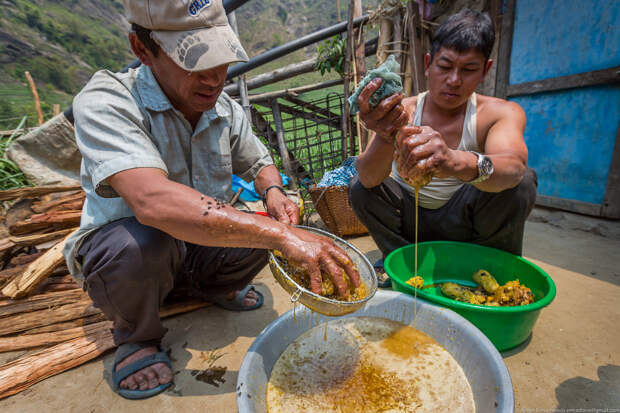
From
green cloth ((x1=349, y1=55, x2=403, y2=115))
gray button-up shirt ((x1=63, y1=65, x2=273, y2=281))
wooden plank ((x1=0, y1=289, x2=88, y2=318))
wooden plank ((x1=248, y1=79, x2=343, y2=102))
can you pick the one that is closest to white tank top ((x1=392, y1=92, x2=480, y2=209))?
green cloth ((x1=349, y1=55, x2=403, y2=115))

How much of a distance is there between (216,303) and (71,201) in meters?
2.14

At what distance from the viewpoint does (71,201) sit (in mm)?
3152

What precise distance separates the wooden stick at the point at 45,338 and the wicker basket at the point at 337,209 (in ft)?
6.74

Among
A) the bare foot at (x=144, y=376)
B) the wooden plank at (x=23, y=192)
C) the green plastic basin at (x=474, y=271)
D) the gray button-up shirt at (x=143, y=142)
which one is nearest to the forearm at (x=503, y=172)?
the green plastic basin at (x=474, y=271)

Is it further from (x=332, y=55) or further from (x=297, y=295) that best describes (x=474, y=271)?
(x=332, y=55)

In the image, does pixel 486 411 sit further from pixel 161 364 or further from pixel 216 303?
pixel 216 303

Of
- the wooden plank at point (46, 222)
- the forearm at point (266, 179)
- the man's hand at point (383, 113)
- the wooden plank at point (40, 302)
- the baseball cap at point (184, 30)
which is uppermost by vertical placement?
the baseball cap at point (184, 30)

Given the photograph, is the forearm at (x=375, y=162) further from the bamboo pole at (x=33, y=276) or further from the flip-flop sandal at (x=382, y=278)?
the bamboo pole at (x=33, y=276)

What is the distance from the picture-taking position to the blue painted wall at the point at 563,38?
2.80 m

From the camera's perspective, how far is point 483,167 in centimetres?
151

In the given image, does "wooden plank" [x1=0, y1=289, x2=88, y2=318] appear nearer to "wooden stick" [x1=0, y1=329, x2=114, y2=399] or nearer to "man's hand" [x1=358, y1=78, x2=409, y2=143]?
"wooden stick" [x1=0, y1=329, x2=114, y2=399]

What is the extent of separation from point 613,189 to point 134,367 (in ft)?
13.8

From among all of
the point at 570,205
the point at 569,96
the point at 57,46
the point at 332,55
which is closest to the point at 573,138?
the point at 569,96

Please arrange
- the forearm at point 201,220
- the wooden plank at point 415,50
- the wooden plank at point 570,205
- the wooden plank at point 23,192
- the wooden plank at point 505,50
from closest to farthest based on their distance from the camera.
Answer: the forearm at point 201,220, the wooden plank at point 23,192, the wooden plank at point 570,205, the wooden plank at point 505,50, the wooden plank at point 415,50
